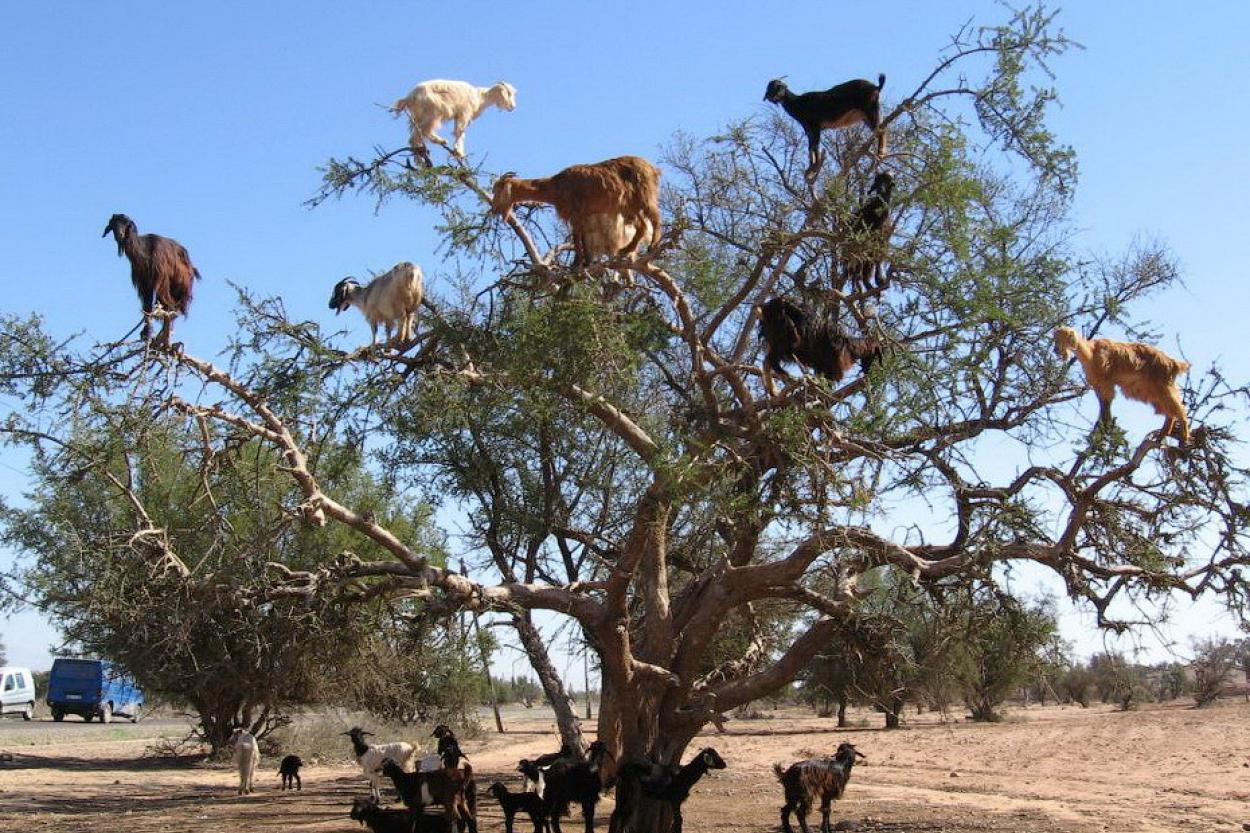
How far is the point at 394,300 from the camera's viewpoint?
853 cm

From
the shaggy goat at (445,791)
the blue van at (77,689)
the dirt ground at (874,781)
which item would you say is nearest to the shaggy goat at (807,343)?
the shaggy goat at (445,791)

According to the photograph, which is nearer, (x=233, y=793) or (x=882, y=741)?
(x=233, y=793)

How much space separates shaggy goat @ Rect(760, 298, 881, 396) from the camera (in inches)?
328

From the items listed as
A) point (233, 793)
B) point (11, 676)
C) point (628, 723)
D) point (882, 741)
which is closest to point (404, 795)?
point (628, 723)

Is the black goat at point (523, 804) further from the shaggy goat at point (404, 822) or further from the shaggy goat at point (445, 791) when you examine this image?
the shaggy goat at point (404, 822)

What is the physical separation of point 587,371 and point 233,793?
1039cm

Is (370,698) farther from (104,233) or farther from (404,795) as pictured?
(104,233)

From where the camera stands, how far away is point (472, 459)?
494 inches

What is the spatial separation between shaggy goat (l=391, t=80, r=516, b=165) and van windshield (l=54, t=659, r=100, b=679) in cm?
2888

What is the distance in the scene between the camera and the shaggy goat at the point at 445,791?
30.5ft

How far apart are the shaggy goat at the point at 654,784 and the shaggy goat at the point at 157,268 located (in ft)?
14.5

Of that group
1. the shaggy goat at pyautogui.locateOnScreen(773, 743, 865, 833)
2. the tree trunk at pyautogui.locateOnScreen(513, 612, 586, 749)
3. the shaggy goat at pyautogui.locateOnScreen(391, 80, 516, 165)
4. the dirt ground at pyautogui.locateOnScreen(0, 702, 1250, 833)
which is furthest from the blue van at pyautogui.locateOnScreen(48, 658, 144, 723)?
the shaggy goat at pyautogui.locateOnScreen(391, 80, 516, 165)

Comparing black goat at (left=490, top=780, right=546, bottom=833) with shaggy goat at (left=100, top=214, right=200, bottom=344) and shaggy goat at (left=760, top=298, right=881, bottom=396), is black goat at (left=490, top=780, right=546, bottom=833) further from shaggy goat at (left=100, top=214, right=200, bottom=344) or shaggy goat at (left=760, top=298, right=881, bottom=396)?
shaggy goat at (left=100, top=214, right=200, bottom=344)

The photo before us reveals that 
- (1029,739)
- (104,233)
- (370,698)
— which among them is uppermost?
(104,233)
